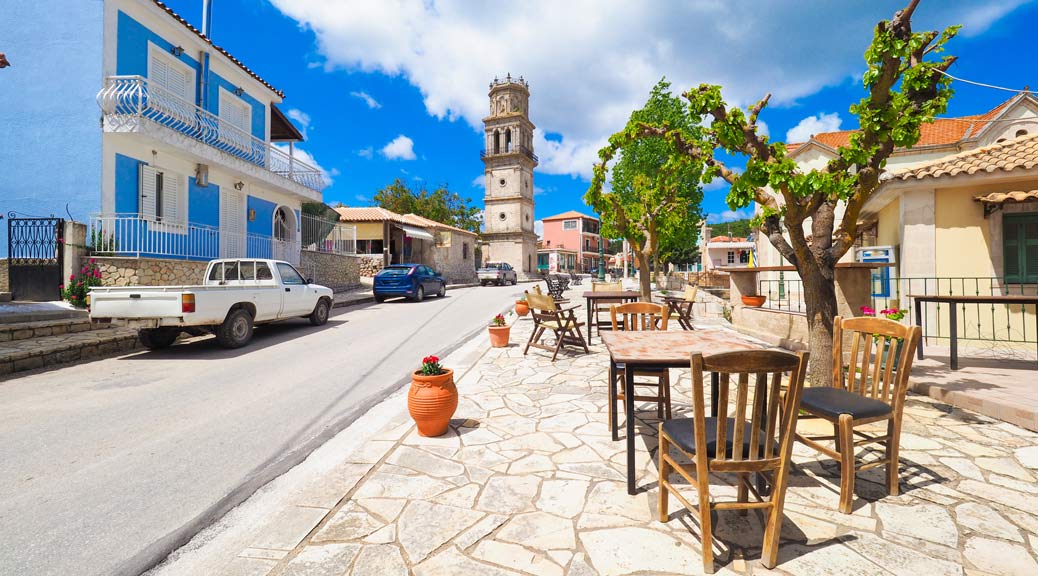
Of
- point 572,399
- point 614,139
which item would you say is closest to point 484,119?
point 614,139

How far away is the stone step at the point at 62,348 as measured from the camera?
5.91 meters

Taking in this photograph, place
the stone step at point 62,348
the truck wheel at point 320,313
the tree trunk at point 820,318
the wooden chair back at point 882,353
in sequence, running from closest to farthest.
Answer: the wooden chair back at point 882,353 < the tree trunk at point 820,318 < the stone step at point 62,348 < the truck wheel at point 320,313

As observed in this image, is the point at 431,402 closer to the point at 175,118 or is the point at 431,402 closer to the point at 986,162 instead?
the point at 986,162

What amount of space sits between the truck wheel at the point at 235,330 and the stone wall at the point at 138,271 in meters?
3.66

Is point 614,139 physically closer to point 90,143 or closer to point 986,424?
point 986,424

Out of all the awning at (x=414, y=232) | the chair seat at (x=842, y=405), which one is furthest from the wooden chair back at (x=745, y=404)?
the awning at (x=414, y=232)

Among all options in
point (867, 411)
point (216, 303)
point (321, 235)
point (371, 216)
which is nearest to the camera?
point (867, 411)

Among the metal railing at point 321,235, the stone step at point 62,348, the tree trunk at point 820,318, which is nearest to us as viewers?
the tree trunk at point 820,318

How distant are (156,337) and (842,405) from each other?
9715 millimetres

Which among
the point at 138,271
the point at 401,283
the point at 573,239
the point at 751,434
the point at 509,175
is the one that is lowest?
the point at 751,434

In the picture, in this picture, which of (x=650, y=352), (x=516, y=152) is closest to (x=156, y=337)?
(x=650, y=352)

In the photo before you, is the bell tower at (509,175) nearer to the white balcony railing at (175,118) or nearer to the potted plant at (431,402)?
the white balcony railing at (175,118)

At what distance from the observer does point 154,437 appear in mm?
3762

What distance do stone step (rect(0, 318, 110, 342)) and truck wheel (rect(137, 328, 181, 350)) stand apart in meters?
1.29
